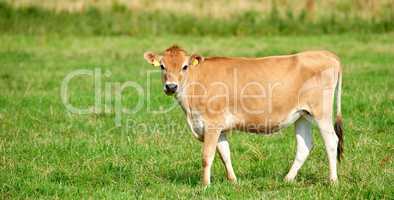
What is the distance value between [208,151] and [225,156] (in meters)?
0.35

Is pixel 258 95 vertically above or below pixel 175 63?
below

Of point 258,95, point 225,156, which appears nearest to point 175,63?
point 258,95

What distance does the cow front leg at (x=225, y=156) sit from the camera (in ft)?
29.8

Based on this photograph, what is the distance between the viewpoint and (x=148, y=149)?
1049 centimetres

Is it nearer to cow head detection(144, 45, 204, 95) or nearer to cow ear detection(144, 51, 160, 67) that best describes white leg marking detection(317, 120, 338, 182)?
cow head detection(144, 45, 204, 95)

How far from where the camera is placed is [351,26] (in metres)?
23.9

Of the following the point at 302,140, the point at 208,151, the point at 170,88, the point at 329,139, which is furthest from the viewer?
the point at 302,140

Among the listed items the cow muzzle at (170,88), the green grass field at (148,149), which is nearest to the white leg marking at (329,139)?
the green grass field at (148,149)

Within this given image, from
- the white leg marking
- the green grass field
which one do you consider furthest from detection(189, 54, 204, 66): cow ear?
the white leg marking

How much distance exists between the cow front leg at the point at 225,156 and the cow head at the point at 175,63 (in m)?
0.81

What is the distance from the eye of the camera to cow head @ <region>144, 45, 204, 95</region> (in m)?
9.00

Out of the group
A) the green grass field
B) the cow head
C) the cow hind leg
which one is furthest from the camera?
the cow hind leg

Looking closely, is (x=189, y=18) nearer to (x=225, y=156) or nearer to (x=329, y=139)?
(x=225, y=156)

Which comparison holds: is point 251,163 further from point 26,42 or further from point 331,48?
point 26,42
